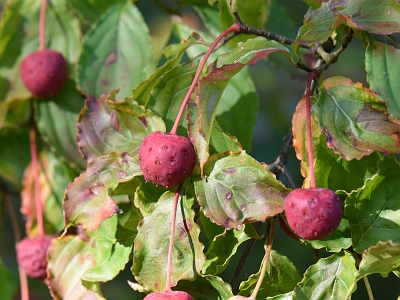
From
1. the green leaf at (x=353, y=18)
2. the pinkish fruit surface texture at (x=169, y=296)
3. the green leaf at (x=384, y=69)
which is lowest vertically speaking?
the pinkish fruit surface texture at (x=169, y=296)

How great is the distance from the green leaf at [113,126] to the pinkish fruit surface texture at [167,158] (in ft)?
0.35

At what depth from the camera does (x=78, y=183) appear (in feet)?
2.75

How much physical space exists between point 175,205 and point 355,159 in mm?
259

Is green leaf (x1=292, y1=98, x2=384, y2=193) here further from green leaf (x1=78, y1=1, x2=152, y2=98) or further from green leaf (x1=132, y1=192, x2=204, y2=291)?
green leaf (x1=78, y1=1, x2=152, y2=98)

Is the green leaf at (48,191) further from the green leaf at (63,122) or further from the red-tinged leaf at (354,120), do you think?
the red-tinged leaf at (354,120)

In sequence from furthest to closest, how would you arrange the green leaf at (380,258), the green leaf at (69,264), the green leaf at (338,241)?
the green leaf at (69,264) < the green leaf at (338,241) < the green leaf at (380,258)

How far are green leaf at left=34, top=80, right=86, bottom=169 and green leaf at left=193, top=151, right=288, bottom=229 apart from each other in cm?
56

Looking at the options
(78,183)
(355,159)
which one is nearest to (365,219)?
(355,159)

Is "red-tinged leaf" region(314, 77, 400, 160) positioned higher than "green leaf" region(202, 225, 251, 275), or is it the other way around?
"red-tinged leaf" region(314, 77, 400, 160)

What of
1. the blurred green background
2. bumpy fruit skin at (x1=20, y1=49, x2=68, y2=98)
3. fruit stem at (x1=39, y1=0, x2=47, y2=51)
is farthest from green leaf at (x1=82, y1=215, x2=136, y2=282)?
the blurred green background

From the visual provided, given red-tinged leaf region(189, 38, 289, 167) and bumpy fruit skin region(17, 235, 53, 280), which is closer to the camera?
red-tinged leaf region(189, 38, 289, 167)

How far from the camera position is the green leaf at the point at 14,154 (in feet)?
4.60

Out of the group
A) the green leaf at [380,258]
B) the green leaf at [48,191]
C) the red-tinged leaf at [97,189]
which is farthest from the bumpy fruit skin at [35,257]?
the green leaf at [380,258]

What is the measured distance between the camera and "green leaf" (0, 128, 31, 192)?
1.40 m
